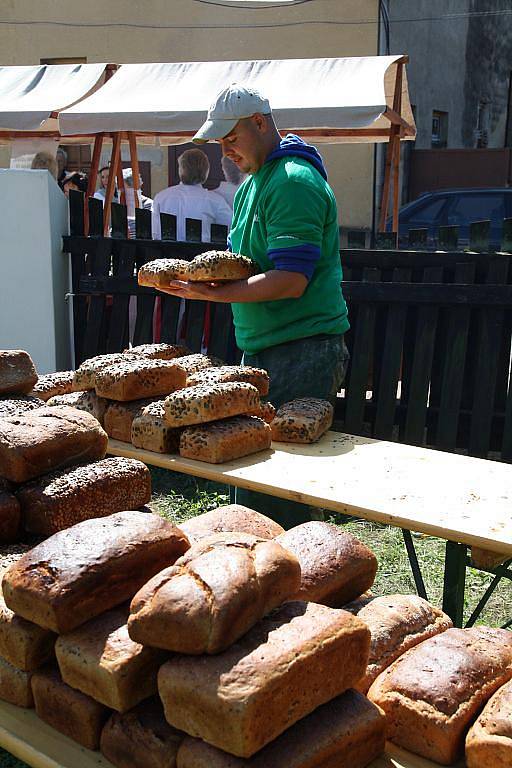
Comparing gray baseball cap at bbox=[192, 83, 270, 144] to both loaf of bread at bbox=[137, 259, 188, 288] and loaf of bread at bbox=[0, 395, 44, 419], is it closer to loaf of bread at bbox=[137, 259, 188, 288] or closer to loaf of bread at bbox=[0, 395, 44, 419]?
loaf of bread at bbox=[137, 259, 188, 288]

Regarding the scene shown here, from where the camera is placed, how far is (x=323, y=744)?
1466 mm

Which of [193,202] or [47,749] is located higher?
[193,202]

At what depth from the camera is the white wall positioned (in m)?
5.83

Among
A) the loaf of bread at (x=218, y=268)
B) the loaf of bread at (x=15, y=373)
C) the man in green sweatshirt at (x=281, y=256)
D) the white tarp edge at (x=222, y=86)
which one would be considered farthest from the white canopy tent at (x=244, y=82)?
the loaf of bread at (x=15, y=373)

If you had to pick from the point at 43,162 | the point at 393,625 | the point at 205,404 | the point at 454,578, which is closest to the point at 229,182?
the point at 43,162

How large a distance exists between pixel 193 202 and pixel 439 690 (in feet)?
18.7

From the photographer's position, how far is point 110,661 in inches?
60.7

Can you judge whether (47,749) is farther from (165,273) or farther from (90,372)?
(165,273)

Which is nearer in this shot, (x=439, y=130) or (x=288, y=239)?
(x=288, y=239)

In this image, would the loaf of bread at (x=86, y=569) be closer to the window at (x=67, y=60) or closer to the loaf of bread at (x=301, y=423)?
the loaf of bread at (x=301, y=423)

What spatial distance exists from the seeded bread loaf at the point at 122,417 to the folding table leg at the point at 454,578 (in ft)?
3.72

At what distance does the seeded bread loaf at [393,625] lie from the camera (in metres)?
1.75

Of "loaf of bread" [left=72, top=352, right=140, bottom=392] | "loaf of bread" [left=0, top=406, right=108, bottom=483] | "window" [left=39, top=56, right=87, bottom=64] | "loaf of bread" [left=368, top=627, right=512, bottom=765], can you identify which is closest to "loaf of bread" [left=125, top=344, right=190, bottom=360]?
"loaf of bread" [left=72, top=352, right=140, bottom=392]

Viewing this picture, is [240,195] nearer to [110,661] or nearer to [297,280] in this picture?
[297,280]
